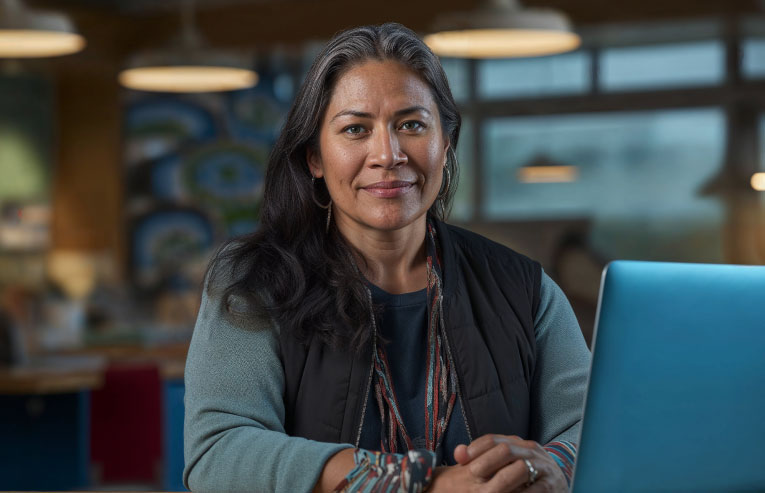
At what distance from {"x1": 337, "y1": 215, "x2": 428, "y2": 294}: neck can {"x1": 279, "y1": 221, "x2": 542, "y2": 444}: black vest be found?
6 cm

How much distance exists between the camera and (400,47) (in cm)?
163

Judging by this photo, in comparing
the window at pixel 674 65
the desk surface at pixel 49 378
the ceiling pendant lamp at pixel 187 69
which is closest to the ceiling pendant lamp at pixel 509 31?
the ceiling pendant lamp at pixel 187 69

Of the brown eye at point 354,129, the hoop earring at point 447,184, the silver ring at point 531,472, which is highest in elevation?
the brown eye at point 354,129

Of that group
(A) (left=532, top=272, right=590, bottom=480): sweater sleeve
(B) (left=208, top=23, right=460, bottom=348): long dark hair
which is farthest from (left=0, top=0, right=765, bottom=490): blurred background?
(A) (left=532, top=272, right=590, bottom=480): sweater sleeve

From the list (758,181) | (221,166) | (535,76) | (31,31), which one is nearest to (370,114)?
(31,31)

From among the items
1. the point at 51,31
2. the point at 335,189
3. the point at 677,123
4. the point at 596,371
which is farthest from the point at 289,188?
the point at 677,123

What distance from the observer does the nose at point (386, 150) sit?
1570mm

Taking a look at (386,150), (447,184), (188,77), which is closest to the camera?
(386,150)

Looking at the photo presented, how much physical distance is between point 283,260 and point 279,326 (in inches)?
5.3

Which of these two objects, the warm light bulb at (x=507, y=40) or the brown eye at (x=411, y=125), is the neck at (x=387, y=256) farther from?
the warm light bulb at (x=507, y=40)

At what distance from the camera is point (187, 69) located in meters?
5.36

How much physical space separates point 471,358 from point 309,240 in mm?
350

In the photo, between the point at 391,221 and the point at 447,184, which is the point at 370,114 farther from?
the point at 447,184

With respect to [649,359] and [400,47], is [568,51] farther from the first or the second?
[649,359]
